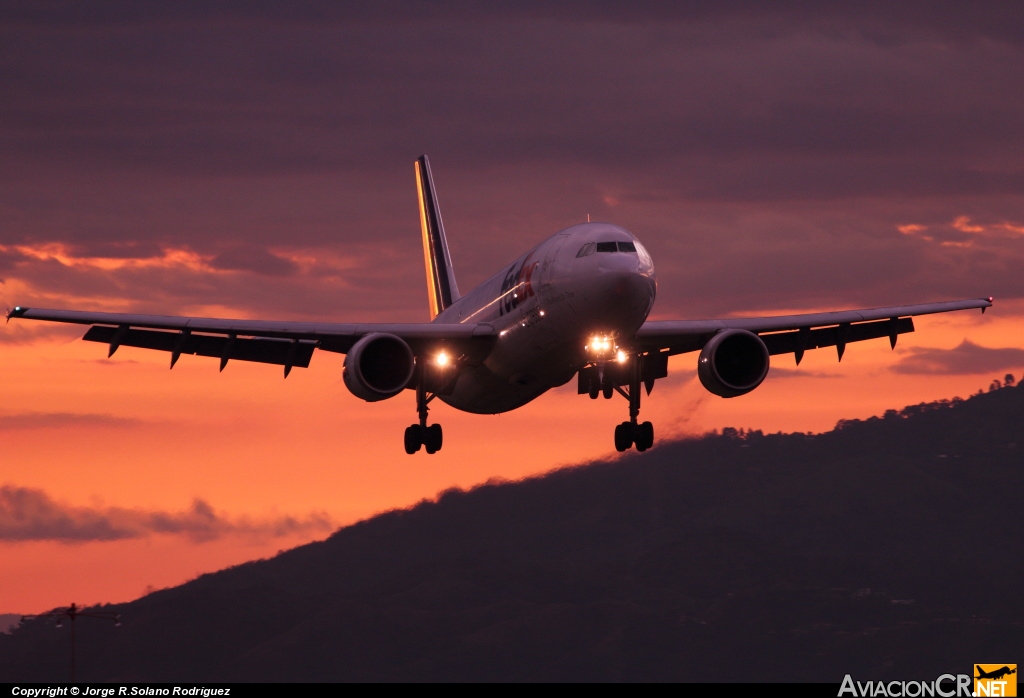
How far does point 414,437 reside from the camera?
5516 centimetres

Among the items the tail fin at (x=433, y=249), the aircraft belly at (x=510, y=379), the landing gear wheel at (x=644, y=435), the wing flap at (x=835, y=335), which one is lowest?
the landing gear wheel at (x=644, y=435)

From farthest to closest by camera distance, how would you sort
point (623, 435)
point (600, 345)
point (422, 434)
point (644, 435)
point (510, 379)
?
1. point (422, 434)
2. point (623, 435)
3. point (644, 435)
4. point (510, 379)
5. point (600, 345)

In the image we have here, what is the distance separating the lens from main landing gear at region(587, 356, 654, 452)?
5062 centimetres

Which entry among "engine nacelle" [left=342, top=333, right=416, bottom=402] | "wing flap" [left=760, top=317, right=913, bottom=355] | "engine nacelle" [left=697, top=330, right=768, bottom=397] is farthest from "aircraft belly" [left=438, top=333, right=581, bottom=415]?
"wing flap" [left=760, top=317, right=913, bottom=355]

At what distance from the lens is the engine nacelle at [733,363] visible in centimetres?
4919

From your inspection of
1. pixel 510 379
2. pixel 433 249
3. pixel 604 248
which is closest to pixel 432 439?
pixel 510 379

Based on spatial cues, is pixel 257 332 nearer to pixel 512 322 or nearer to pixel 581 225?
pixel 512 322

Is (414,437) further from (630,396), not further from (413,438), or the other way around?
(630,396)

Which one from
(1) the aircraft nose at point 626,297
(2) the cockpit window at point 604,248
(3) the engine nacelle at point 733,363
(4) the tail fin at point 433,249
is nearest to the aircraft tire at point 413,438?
(3) the engine nacelle at point 733,363

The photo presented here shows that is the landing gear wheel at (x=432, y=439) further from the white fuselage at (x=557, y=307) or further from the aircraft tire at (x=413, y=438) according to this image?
the white fuselage at (x=557, y=307)

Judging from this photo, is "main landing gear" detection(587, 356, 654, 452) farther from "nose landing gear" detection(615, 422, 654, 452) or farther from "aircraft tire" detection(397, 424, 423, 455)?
"aircraft tire" detection(397, 424, 423, 455)

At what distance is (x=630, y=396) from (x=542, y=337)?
7.52m

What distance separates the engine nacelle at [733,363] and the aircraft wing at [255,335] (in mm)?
7385

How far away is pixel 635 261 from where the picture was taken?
43.2 m
